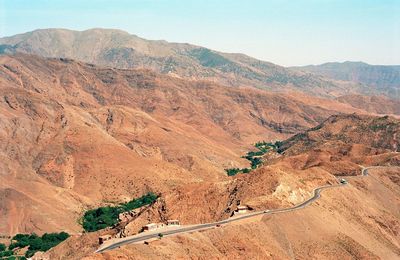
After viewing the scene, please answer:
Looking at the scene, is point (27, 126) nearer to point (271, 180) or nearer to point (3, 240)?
point (3, 240)

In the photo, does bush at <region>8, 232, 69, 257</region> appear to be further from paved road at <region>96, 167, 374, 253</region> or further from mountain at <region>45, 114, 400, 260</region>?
paved road at <region>96, 167, 374, 253</region>

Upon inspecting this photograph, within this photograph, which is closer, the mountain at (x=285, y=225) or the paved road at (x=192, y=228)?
the paved road at (x=192, y=228)

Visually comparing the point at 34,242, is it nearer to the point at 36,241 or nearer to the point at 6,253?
the point at 36,241

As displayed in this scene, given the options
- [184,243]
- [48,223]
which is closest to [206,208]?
[184,243]

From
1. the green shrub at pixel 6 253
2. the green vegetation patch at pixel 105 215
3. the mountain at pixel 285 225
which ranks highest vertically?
the mountain at pixel 285 225

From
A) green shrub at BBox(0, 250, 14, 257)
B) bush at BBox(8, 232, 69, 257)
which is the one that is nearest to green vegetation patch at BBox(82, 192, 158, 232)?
bush at BBox(8, 232, 69, 257)

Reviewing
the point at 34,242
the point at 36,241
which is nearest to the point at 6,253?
the point at 34,242

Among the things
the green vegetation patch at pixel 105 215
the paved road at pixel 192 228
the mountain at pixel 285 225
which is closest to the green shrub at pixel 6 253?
the mountain at pixel 285 225

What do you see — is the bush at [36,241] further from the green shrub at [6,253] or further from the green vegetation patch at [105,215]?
the green vegetation patch at [105,215]
